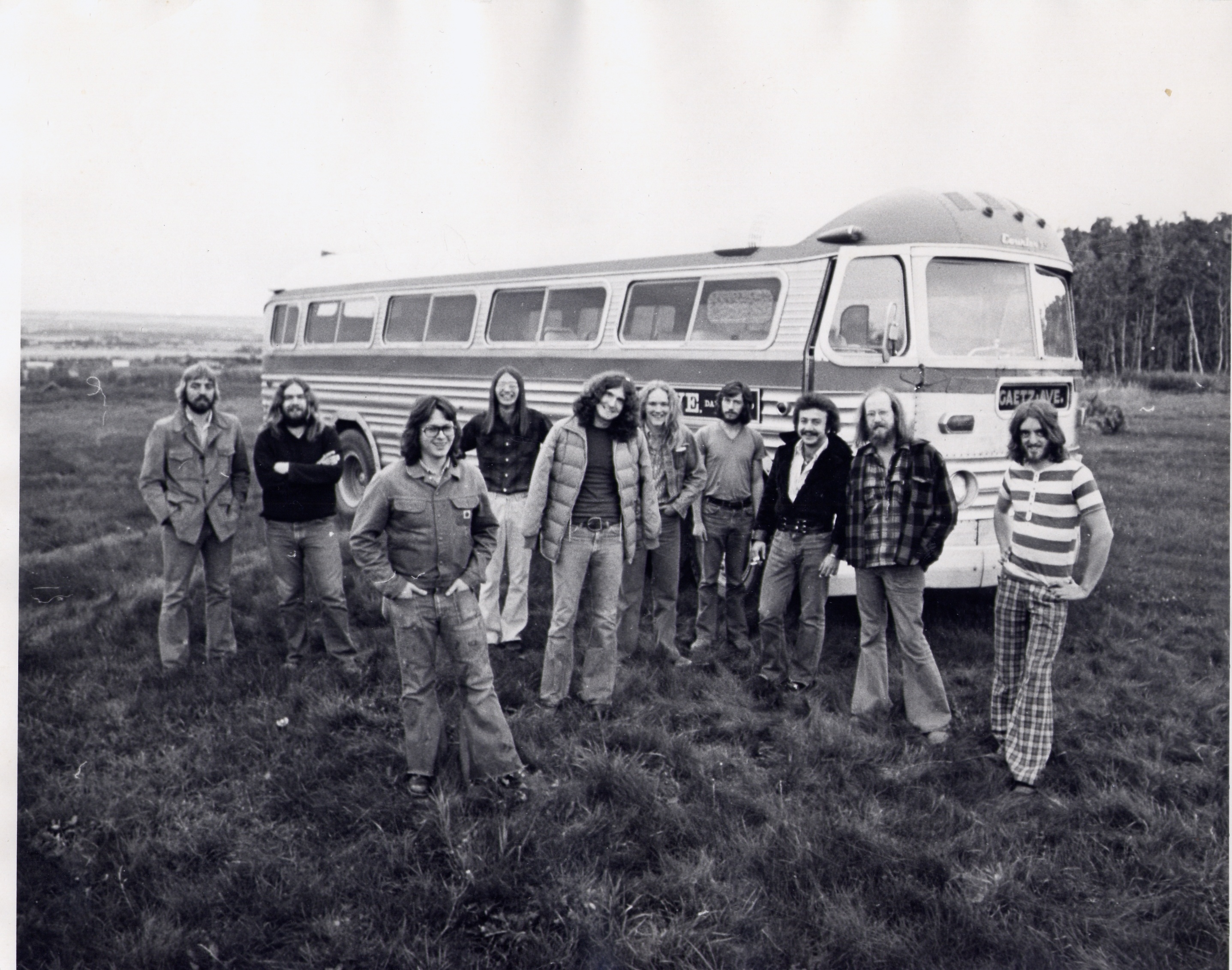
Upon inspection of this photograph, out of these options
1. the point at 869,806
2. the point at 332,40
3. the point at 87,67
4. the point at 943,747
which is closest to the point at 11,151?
the point at 87,67

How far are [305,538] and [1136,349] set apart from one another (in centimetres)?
1262

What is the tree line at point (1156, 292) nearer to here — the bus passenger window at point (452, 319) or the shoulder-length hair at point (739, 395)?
the shoulder-length hair at point (739, 395)

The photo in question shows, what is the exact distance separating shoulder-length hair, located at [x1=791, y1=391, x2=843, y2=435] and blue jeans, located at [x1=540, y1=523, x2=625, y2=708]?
1.20 meters

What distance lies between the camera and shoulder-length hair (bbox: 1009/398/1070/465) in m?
3.82

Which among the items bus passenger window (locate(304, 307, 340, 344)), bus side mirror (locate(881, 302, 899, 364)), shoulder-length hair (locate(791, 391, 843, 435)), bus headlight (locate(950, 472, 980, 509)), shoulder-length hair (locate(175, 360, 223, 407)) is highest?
bus passenger window (locate(304, 307, 340, 344))

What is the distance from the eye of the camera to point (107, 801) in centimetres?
369

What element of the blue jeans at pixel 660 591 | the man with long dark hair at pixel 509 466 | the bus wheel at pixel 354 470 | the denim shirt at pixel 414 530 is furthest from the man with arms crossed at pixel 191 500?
the bus wheel at pixel 354 470

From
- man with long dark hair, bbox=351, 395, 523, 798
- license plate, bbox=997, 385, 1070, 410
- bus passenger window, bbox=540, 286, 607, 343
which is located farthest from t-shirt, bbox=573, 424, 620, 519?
license plate, bbox=997, 385, 1070, 410

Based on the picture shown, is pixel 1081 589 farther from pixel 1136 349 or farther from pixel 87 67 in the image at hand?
pixel 1136 349

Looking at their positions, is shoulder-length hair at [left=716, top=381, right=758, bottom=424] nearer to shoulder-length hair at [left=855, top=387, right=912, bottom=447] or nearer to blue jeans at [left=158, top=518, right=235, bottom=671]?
shoulder-length hair at [left=855, top=387, right=912, bottom=447]

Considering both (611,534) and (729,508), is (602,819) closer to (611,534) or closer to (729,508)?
(611,534)

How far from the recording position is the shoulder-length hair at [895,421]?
4.33 metres

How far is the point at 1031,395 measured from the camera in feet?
19.0

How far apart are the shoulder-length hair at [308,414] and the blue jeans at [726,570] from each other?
7.79ft
